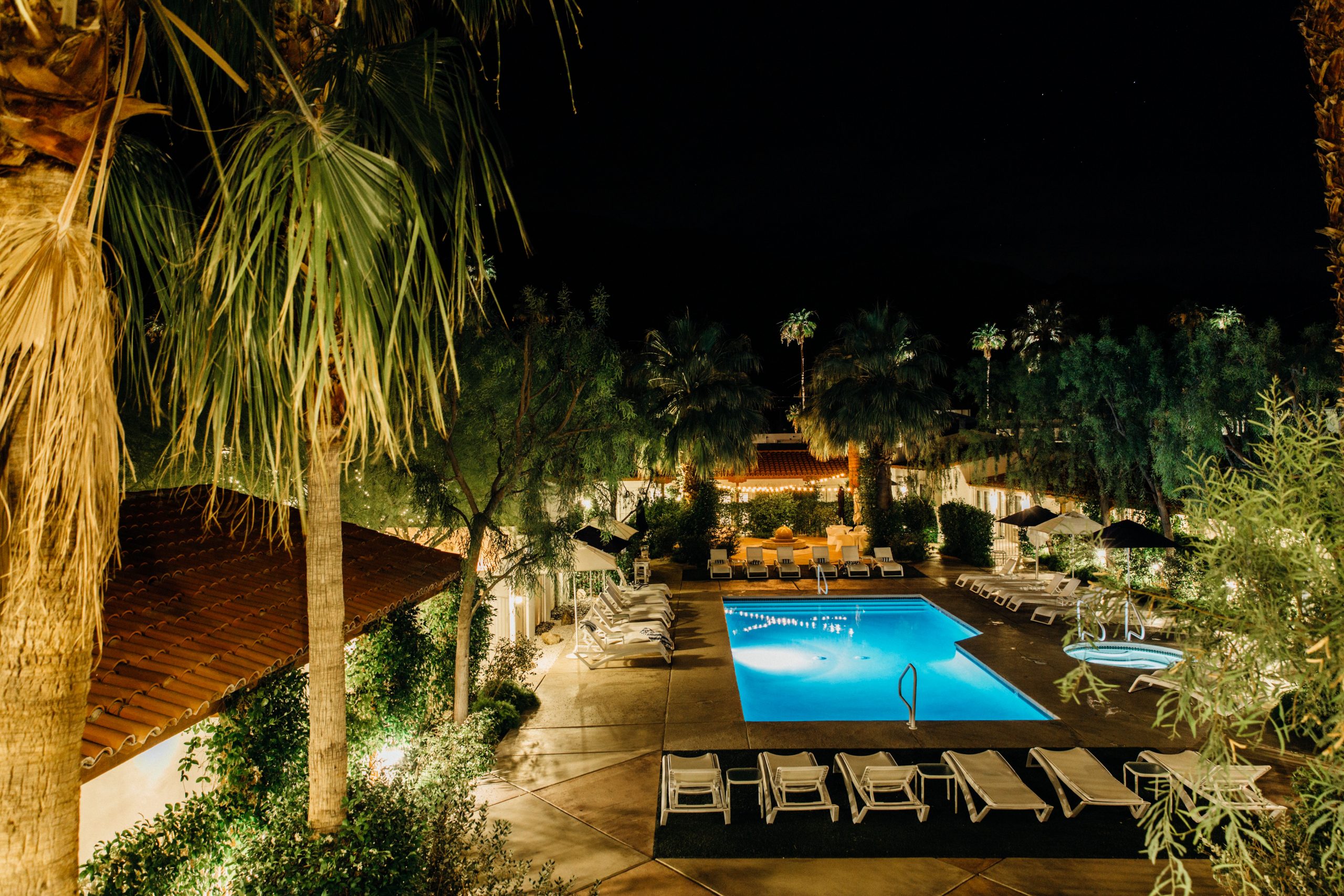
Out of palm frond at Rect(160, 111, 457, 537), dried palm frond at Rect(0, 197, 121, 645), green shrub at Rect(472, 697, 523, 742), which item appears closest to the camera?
dried palm frond at Rect(0, 197, 121, 645)

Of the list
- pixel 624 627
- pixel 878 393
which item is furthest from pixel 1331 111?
pixel 878 393

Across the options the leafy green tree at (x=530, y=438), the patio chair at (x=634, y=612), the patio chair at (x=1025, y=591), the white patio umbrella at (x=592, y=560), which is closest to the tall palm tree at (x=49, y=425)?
the leafy green tree at (x=530, y=438)

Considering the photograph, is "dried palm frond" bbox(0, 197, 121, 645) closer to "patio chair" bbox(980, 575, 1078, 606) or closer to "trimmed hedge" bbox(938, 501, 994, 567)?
"patio chair" bbox(980, 575, 1078, 606)

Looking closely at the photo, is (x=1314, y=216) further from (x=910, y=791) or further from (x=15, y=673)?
(x=15, y=673)

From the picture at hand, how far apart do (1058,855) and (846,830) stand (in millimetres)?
1950

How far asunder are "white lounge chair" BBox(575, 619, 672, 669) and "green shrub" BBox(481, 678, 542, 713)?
7.19 ft

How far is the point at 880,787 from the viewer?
7672 millimetres

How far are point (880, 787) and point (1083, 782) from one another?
218 cm

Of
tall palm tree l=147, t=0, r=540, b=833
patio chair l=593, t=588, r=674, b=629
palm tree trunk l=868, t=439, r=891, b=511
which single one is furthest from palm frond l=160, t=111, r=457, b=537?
palm tree trunk l=868, t=439, r=891, b=511

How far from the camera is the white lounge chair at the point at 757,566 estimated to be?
851 inches

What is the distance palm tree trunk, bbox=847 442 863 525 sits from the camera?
83.8ft

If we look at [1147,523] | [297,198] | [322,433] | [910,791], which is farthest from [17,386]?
[1147,523]

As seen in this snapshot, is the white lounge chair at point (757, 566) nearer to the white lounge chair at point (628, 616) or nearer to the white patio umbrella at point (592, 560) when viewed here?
the white lounge chair at point (628, 616)

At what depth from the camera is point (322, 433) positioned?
467cm
